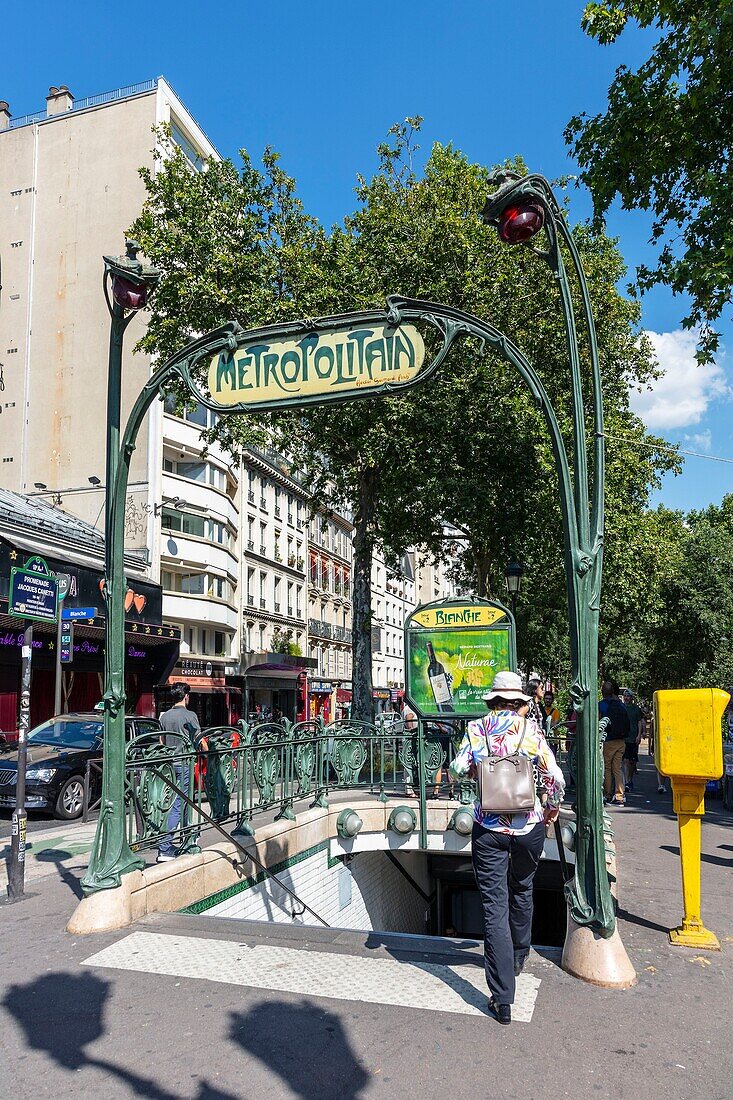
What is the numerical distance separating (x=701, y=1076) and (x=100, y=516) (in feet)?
94.0

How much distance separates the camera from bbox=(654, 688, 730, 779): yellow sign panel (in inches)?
222

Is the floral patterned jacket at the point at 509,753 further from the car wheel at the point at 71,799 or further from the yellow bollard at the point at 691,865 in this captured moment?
the car wheel at the point at 71,799

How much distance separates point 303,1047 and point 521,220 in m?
5.08

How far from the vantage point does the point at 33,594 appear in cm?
801

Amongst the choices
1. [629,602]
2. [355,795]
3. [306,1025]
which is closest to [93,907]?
[306,1025]

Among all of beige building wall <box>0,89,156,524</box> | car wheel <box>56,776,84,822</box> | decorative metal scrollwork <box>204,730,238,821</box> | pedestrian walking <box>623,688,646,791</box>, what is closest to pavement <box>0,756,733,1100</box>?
decorative metal scrollwork <box>204,730,238,821</box>

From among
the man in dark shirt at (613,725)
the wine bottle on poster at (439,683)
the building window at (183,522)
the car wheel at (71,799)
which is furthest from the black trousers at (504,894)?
the building window at (183,522)

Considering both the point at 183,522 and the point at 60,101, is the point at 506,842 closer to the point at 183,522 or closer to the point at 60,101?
the point at 183,522

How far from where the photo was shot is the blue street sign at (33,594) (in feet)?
25.5

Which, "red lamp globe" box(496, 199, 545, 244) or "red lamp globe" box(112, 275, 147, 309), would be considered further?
"red lamp globe" box(112, 275, 147, 309)

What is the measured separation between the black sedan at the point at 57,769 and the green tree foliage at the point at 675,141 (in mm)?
10429

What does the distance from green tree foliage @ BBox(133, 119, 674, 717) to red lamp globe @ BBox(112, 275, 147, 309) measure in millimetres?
10218

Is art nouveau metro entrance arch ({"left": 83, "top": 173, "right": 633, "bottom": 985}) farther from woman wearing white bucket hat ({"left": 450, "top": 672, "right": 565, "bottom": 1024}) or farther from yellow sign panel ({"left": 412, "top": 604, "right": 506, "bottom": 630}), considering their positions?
yellow sign panel ({"left": 412, "top": 604, "right": 506, "bottom": 630})

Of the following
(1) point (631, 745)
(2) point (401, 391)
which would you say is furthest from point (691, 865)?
(1) point (631, 745)
